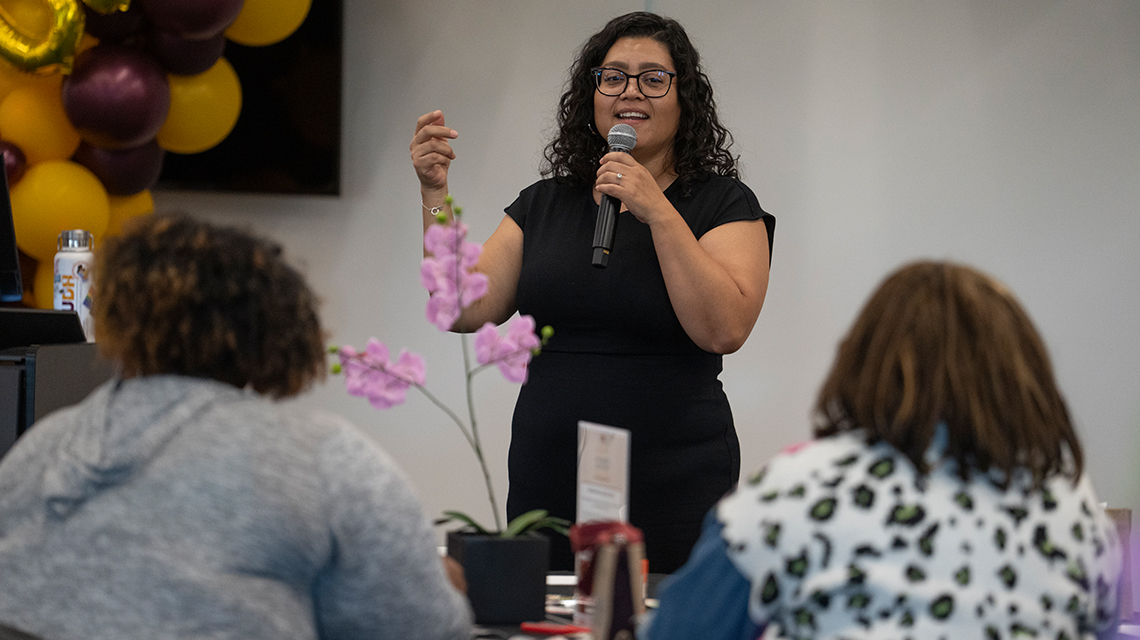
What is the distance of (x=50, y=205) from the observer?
2.27 m

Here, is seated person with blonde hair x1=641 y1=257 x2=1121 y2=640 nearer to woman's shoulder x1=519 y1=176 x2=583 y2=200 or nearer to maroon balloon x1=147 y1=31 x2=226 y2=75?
woman's shoulder x1=519 y1=176 x2=583 y2=200

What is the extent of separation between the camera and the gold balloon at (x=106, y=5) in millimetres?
2230

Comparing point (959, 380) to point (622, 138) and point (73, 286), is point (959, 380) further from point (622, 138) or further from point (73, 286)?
point (73, 286)

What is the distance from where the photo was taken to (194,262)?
96 cm

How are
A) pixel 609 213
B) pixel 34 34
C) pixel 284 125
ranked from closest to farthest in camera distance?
pixel 609 213
pixel 34 34
pixel 284 125

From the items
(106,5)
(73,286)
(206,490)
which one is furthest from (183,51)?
(206,490)

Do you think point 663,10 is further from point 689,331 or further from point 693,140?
point 689,331

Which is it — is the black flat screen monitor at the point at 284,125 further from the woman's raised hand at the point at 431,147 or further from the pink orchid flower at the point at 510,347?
the pink orchid flower at the point at 510,347

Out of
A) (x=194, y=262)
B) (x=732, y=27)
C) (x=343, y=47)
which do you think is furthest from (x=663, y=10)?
(x=194, y=262)

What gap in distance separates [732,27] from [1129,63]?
125 cm

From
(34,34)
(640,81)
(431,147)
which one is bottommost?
(431,147)

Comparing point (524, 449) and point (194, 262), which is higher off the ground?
point (194, 262)

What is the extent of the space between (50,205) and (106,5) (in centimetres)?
44

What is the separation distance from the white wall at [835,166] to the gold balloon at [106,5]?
41.3 inches
